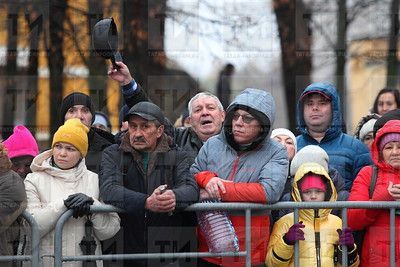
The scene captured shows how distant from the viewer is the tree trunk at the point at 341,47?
10195mm

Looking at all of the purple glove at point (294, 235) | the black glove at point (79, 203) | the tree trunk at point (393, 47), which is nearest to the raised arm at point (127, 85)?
the black glove at point (79, 203)

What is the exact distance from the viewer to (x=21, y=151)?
7.04 metres

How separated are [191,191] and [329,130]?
128 cm

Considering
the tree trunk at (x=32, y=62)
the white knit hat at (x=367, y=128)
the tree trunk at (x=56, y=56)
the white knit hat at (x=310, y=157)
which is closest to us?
the white knit hat at (x=310, y=157)

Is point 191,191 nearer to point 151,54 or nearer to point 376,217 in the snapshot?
point 376,217

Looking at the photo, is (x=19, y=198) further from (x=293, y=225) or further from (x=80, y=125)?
(x=293, y=225)

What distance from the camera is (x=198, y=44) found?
33.1 feet

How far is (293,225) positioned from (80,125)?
1410mm

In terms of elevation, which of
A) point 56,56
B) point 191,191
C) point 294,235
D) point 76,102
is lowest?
point 294,235

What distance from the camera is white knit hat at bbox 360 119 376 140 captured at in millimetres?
7609

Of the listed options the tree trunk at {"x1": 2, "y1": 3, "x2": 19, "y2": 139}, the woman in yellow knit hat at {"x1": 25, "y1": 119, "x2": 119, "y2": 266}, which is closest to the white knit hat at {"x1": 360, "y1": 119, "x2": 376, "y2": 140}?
the woman in yellow knit hat at {"x1": 25, "y1": 119, "x2": 119, "y2": 266}

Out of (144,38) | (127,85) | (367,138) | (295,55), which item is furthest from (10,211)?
(295,55)

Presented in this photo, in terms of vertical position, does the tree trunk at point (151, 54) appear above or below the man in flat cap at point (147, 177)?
above

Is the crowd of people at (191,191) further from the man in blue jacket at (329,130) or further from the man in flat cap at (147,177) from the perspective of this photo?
the man in blue jacket at (329,130)
